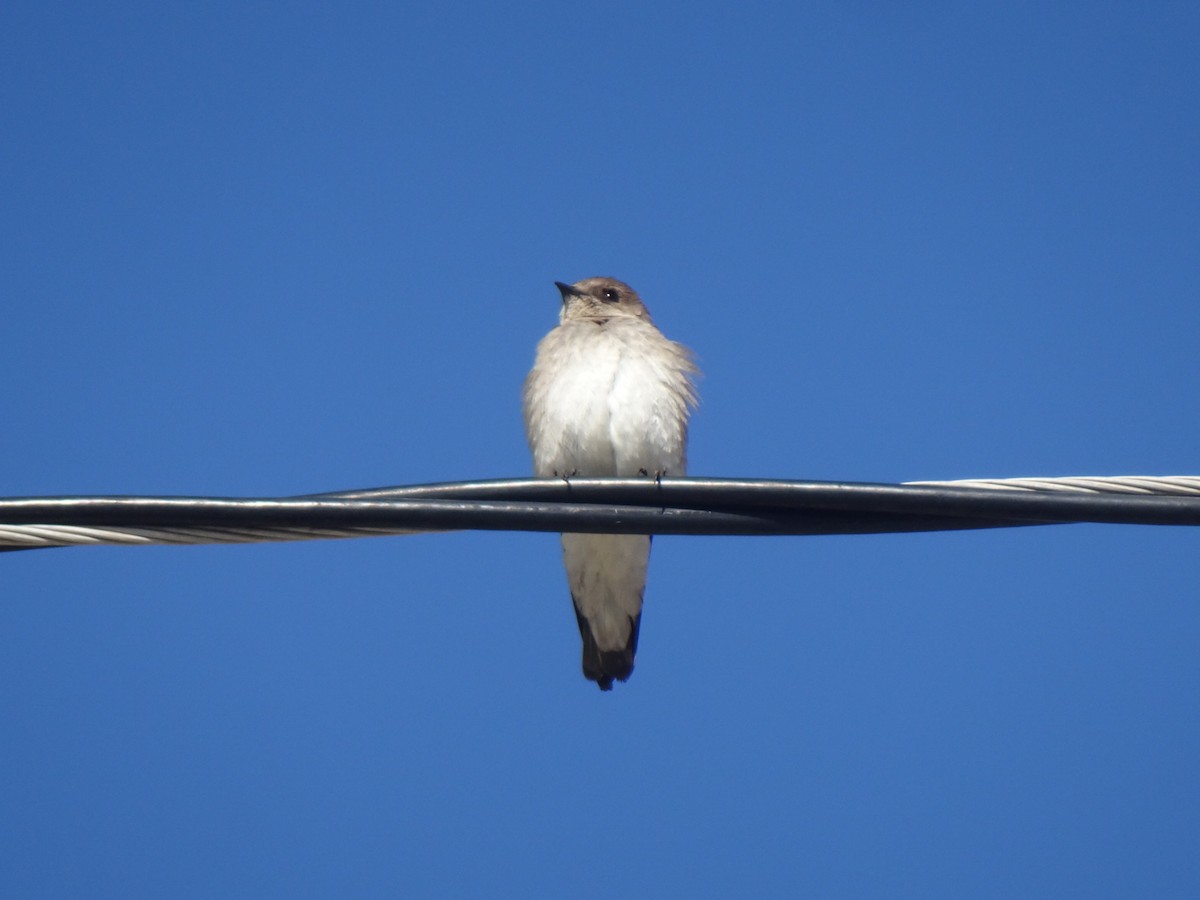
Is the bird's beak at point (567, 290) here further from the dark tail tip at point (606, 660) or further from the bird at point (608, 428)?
the dark tail tip at point (606, 660)

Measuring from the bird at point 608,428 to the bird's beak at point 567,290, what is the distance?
0.97ft

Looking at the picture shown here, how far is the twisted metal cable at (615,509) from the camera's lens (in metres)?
3.99

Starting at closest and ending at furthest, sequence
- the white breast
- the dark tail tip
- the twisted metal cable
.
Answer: the twisted metal cable → the white breast → the dark tail tip

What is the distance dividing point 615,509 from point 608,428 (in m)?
3.86

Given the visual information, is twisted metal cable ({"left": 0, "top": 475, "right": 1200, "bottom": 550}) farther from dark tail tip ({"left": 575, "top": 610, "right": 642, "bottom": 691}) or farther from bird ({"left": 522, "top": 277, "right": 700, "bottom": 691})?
dark tail tip ({"left": 575, "top": 610, "right": 642, "bottom": 691})

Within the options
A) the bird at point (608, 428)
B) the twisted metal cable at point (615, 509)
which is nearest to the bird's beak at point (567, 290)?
the bird at point (608, 428)

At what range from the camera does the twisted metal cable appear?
157 inches

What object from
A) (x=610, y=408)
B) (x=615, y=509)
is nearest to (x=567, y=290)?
(x=610, y=408)

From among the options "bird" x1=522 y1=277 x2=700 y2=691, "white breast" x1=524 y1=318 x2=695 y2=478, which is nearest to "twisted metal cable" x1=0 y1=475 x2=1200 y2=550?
"bird" x1=522 y1=277 x2=700 y2=691

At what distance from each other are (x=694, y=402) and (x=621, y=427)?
79cm

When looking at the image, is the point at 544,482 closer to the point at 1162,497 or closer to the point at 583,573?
the point at 1162,497

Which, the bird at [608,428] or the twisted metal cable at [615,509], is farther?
the bird at [608,428]

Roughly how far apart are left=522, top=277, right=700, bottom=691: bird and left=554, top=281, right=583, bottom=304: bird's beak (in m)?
0.30

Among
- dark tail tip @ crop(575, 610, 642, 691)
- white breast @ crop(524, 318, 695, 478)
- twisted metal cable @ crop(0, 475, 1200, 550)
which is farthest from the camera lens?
dark tail tip @ crop(575, 610, 642, 691)
